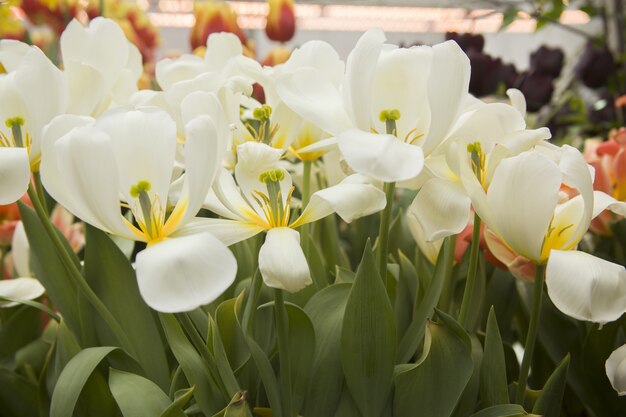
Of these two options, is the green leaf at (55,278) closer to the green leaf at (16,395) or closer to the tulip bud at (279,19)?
the green leaf at (16,395)

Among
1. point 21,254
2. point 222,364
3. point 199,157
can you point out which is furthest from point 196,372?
point 21,254

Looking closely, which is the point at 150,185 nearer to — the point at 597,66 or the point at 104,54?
the point at 104,54

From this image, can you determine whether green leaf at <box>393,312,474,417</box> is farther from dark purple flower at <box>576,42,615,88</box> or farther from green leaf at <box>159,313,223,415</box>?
dark purple flower at <box>576,42,615,88</box>

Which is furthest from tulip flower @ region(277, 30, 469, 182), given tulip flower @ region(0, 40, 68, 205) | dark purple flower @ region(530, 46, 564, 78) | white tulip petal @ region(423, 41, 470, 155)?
dark purple flower @ region(530, 46, 564, 78)

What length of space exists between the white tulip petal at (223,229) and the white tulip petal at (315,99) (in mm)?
55

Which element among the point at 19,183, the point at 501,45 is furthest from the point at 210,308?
the point at 501,45

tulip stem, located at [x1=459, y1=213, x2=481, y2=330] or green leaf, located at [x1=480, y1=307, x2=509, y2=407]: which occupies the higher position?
tulip stem, located at [x1=459, y1=213, x2=481, y2=330]

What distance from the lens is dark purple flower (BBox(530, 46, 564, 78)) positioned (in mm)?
963

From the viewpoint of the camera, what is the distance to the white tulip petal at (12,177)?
0.27m

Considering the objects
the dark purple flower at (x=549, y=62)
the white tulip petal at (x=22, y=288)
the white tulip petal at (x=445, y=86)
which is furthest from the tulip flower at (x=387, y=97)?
the dark purple flower at (x=549, y=62)

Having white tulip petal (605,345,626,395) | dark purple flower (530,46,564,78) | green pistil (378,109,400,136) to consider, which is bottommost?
dark purple flower (530,46,564,78)

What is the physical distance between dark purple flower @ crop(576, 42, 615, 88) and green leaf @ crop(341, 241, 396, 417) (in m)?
0.86

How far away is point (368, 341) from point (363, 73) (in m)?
0.12

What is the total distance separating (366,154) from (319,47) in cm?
13
